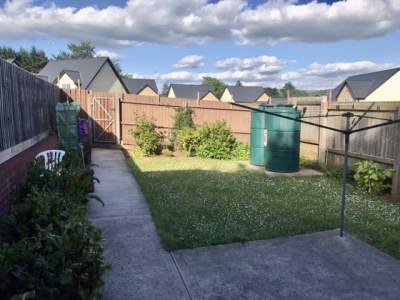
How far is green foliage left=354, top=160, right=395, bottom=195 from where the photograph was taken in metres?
6.14

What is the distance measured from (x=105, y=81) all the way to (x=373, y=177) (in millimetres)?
26555

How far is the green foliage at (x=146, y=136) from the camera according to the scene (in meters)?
10.7

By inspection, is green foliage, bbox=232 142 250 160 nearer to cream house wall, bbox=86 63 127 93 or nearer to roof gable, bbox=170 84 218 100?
cream house wall, bbox=86 63 127 93

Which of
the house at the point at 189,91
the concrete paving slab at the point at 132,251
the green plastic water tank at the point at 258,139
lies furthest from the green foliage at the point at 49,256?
the house at the point at 189,91

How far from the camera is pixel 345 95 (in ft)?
131

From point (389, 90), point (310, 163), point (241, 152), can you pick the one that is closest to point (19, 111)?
point (310, 163)

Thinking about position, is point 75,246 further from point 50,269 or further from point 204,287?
point 204,287

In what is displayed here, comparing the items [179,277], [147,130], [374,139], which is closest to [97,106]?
[147,130]

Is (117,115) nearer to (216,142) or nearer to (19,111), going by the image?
(216,142)

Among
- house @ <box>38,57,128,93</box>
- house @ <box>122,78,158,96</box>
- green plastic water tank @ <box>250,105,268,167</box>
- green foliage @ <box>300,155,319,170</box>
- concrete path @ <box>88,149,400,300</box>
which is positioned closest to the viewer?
concrete path @ <box>88,149,400,300</box>

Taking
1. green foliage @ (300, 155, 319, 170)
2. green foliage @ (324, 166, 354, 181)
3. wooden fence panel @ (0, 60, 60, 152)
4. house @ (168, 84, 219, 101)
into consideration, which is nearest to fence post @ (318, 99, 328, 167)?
green foliage @ (300, 155, 319, 170)

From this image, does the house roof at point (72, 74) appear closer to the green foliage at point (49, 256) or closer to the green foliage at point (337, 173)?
the green foliage at point (337, 173)

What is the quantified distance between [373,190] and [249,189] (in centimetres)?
242

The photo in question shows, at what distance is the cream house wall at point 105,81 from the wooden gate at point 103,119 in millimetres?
16722
